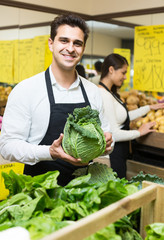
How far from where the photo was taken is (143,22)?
3.84 m

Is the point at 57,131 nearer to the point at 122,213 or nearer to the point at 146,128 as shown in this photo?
the point at 122,213

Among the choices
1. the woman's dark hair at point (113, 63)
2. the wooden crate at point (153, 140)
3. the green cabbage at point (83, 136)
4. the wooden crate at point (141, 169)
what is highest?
the woman's dark hair at point (113, 63)

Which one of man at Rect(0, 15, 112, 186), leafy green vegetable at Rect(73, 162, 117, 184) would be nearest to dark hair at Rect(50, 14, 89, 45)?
man at Rect(0, 15, 112, 186)

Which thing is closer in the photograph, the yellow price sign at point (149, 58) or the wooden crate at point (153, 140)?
the wooden crate at point (153, 140)

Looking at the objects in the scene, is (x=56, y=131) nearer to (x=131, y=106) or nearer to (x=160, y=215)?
(x=160, y=215)

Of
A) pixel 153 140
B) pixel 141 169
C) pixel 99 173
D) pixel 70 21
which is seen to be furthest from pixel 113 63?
pixel 99 173

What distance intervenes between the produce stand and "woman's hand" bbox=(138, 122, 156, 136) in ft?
6.75

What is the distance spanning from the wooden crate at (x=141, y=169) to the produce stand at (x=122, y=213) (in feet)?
6.83

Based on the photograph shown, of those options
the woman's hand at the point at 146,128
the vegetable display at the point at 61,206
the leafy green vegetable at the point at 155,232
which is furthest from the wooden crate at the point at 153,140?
the leafy green vegetable at the point at 155,232

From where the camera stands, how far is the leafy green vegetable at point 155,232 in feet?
3.65

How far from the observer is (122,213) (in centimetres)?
99

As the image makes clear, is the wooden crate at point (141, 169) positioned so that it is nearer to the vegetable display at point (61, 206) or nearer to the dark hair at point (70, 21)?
the dark hair at point (70, 21)

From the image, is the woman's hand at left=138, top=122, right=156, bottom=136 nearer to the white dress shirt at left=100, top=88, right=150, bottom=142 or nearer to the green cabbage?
the white dress shirt at left=100, top=88, right=150, bottom=142

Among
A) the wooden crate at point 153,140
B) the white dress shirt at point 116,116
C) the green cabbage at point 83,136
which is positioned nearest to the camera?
the green cabbage at point 83,136
